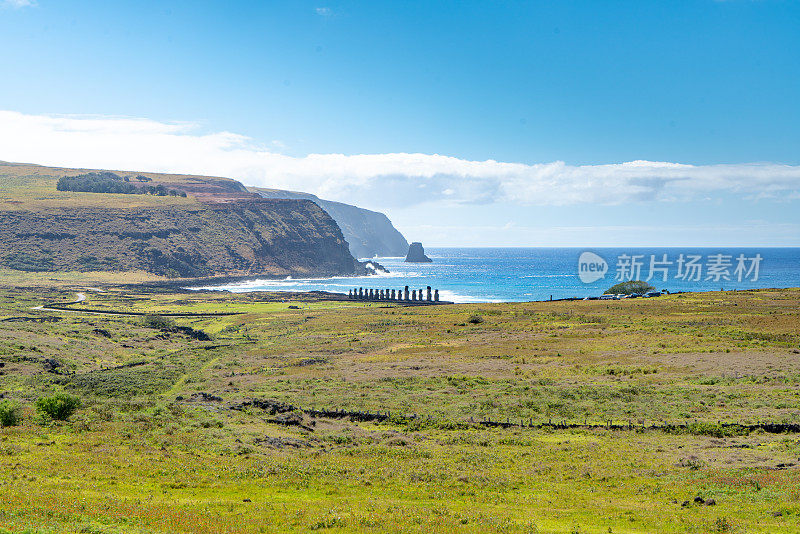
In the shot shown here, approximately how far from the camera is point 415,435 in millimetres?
33438

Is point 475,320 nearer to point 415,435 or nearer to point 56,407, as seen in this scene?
point 415,435

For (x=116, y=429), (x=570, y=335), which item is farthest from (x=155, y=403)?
(x=570, y=335)

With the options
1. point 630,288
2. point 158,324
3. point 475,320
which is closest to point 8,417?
point 158,324

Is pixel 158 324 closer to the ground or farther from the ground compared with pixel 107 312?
farther from the ground

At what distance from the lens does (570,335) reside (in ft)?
223

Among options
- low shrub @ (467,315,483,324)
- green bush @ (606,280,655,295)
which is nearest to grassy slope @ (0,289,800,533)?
low shrub @ (467,315,483,324)

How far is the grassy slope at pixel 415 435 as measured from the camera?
65.9 feet

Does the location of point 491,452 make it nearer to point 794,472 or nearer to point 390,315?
point 794,472

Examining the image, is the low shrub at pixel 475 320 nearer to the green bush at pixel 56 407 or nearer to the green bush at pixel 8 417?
the green bush at pixel 56 407

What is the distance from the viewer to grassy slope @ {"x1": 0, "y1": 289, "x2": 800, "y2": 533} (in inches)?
791

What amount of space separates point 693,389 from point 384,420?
70.9ft

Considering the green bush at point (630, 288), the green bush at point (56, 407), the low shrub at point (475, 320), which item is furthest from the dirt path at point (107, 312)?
the green bush at point (630, 288)

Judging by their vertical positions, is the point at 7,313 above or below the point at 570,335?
below

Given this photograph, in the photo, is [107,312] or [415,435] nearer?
[415,435]
